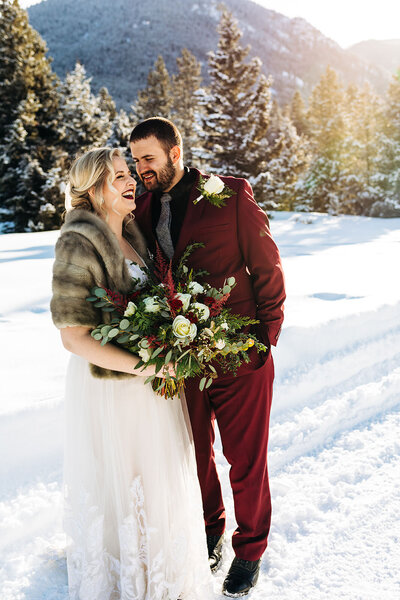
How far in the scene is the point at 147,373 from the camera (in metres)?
2.09

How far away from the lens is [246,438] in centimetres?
257

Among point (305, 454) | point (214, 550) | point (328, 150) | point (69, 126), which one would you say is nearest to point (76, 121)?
point (69, 126)

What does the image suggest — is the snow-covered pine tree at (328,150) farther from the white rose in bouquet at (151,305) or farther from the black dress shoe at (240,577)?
the white rose in bouquet at (151,305)

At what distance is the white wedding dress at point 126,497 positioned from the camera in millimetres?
2232

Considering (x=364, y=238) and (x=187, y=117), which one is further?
(x=187, y=117)

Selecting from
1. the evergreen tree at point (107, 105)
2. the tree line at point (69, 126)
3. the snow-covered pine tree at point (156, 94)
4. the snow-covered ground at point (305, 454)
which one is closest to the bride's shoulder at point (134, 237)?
the snow-covered ground at point (305, 454)

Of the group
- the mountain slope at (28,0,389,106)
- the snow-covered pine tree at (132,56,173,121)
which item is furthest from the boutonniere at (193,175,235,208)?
the mountain slope at (28,0,389,106)

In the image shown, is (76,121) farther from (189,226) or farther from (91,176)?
(91,176)

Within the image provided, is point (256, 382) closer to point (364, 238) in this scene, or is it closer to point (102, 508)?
point (102, 508)

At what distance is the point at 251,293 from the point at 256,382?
494 millimetres

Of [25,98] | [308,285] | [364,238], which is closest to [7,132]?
[25,98]

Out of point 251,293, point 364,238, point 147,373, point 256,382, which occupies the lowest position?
point 364,238

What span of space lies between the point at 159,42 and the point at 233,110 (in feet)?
454

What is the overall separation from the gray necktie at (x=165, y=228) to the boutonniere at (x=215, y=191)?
222mm
